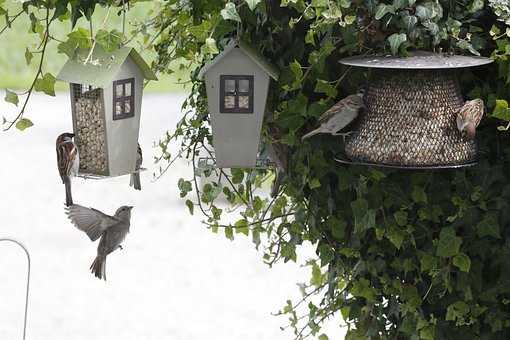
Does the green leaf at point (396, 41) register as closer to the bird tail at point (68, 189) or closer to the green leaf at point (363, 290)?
the green leaf at point (363, 290)

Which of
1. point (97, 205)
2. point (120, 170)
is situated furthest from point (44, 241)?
point (120, 170)

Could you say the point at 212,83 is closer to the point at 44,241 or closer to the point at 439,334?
the point at 439,334

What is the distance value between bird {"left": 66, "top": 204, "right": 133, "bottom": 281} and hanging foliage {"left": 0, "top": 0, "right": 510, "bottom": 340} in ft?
1.34

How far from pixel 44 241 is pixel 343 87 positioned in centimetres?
530

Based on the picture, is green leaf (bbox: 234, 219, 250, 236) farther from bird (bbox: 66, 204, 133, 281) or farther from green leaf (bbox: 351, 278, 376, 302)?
green leaf (bbox: 351, 278, 376, 302)

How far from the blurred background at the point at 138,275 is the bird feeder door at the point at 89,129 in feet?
11.7

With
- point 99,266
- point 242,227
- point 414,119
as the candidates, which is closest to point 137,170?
point 99,266

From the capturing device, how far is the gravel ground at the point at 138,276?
249 inches

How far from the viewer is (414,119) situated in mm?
2396

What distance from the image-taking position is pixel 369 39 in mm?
2500

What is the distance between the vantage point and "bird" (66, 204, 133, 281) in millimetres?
2771

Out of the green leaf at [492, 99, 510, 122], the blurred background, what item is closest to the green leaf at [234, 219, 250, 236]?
the green leaf at [492, 99, 510, 122]

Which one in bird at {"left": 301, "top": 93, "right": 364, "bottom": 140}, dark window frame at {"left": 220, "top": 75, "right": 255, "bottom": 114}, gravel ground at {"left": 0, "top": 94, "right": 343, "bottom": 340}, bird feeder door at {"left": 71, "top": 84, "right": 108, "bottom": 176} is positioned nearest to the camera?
bird at {"left": 301, "top": 93, "right": 364, "bottom": 140}

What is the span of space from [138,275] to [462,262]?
473 centimetres
